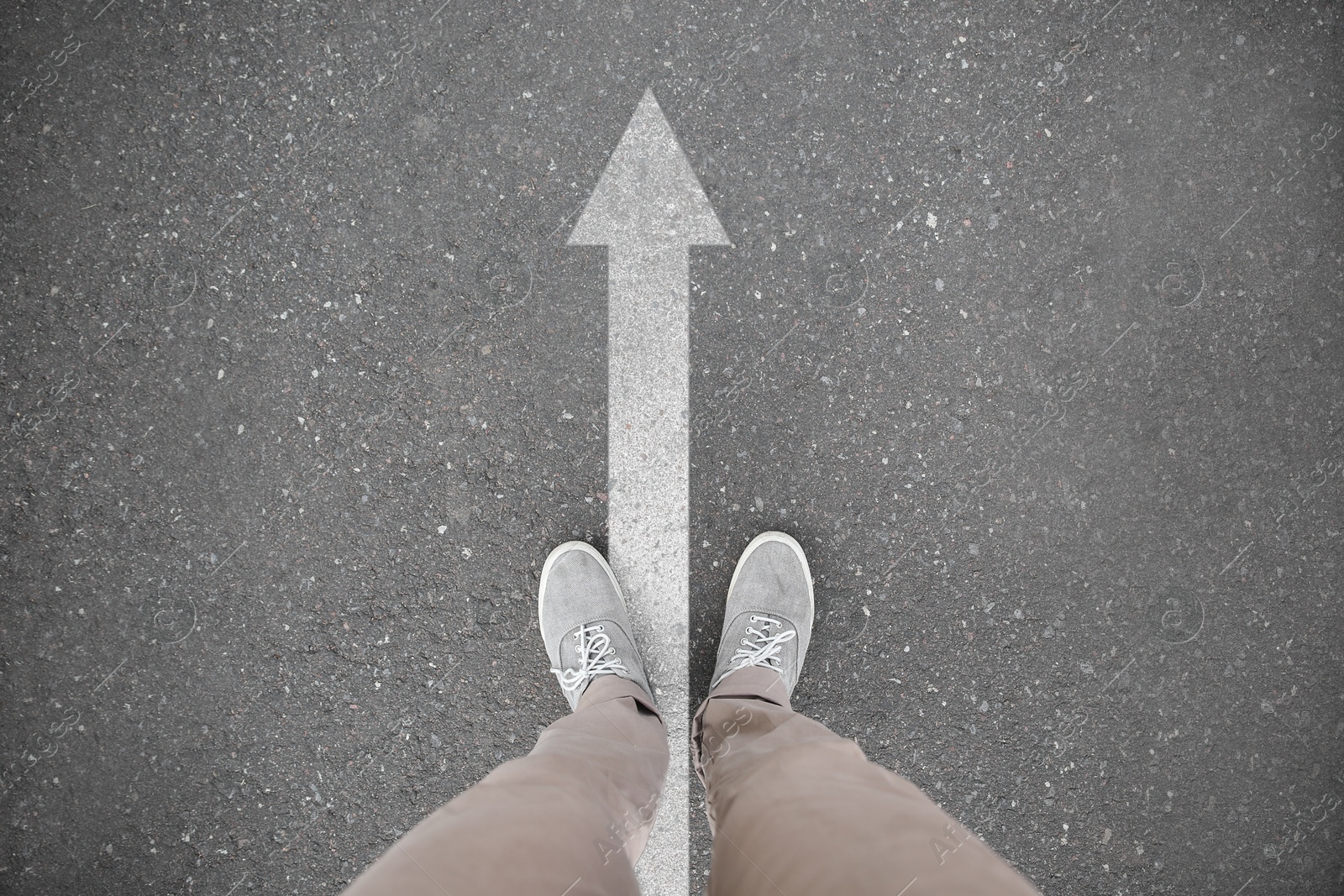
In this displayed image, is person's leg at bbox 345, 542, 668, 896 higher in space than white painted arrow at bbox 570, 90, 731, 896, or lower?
lower

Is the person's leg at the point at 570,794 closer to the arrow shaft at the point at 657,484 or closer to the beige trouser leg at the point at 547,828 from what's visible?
the beige trouser leg at the point at 547,828

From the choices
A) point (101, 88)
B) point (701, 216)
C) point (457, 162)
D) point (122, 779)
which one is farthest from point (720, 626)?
point (101, 88)

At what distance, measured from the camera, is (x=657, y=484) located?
92.8 inches

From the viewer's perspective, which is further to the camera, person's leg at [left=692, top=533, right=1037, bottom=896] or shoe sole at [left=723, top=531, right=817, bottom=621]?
shoe sole at [left=723, top=531, right=817, bottom=621]

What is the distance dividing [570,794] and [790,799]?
1.79 feet

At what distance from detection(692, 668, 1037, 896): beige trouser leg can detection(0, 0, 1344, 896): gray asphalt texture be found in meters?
0.65

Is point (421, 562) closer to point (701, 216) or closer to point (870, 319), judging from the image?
point (701, 216)

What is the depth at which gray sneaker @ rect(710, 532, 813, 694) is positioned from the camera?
2275mm

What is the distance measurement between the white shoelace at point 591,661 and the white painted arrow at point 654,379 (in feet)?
0.55

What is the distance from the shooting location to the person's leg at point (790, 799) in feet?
4.36

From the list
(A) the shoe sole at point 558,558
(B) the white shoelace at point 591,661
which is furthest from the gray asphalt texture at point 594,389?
(B) the white shoelace at point 591,661

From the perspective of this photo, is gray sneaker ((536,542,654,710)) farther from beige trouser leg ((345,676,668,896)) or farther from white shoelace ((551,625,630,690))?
beige trouser leg ((345,676,668,896))

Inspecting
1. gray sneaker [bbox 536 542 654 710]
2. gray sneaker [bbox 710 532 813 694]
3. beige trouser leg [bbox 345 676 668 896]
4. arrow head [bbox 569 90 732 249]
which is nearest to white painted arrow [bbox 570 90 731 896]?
arrow head [bbox 569 90 732 249]

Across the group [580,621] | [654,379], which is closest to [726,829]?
[580,621]
